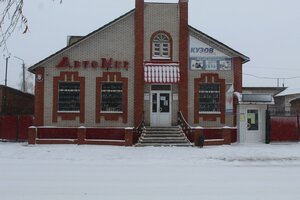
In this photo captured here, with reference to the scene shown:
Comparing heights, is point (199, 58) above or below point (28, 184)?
above

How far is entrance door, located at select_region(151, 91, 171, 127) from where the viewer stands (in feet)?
85.5

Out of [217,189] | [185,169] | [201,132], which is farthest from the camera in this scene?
[201,132]

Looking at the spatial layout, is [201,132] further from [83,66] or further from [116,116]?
[83,66]

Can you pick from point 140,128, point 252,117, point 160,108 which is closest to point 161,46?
point 160,108

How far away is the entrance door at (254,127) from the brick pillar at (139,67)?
6.88 metres

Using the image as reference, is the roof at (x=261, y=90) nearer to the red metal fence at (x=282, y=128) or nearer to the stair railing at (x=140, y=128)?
the red metal fence at (x=282, y=128)

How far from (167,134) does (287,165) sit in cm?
926

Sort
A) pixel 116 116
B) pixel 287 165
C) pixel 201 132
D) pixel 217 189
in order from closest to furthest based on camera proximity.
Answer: pixel 217 189, pixel 287 165, pixel 201 132, pixel 116 116

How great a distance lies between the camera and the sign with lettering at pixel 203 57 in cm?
2631

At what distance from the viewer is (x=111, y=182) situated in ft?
37.1

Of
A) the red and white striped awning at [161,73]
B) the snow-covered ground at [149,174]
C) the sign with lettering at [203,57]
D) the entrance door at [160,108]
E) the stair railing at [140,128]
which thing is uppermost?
the sign with lettering at [203,57]

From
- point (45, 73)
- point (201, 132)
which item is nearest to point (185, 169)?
point (201, 132)

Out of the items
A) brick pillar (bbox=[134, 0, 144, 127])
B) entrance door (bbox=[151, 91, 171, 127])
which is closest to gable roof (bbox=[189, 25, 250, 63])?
brick pillar (bbox=[134, 0, 144, 127])

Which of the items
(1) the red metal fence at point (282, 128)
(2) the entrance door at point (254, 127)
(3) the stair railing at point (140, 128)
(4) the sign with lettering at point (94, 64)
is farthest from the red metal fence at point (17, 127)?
(1) the red metal fence at point (282, 128)
